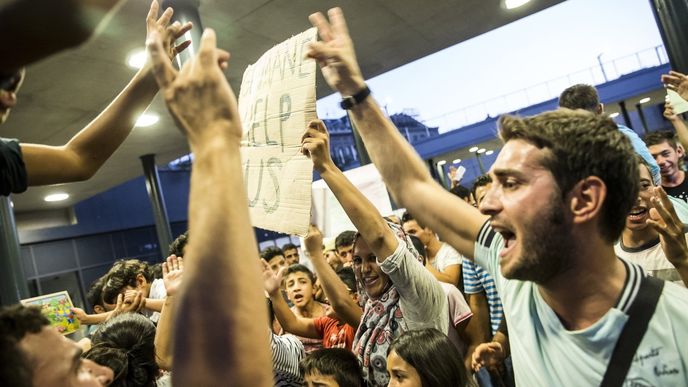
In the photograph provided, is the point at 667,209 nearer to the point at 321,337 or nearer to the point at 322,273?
the point at 322,273

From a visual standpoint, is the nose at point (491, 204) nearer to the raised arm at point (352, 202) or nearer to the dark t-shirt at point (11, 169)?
the raised arm at point (352, 202)

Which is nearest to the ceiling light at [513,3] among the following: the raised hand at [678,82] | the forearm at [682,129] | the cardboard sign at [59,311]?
the forearm at [682,129]

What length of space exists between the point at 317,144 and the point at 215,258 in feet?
4.59

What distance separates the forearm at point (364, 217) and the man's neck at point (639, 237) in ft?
4.24

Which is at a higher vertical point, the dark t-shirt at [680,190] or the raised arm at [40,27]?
the raised arm at [40,27]

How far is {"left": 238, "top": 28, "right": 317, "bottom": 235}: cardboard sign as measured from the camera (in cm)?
178

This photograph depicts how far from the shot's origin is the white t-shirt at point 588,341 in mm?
1192

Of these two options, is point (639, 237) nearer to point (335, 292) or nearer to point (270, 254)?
point (335, 292)

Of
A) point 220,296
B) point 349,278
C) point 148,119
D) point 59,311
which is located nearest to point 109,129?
point 220,296

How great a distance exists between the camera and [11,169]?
1196 mm

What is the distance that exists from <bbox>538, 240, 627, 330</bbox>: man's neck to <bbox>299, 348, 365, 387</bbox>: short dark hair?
3.93 ft

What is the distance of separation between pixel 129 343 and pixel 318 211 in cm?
157

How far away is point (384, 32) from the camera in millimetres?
5375

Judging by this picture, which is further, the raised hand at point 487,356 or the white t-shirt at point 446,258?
the white t-shirt at point 446,258
